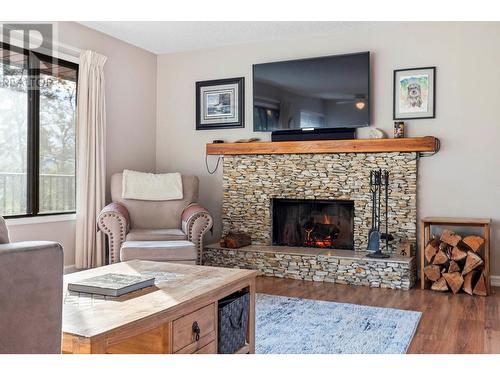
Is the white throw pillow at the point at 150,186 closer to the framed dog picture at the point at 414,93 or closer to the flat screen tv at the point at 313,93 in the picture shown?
the flat screen tv at the point at 313,93

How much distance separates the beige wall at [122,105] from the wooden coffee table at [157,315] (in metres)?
2.74

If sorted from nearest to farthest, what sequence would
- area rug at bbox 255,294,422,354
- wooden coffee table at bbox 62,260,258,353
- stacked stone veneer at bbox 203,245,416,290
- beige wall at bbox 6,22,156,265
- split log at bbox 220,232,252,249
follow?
wooden coffee table at bbox 62,260,258,353
area rug at bbox 255,294,422,354
stacked stone veneer at bbox 203,245,416,290
beige wall at bbox 6,22,156,265
split log at bbox 220,232,252,249

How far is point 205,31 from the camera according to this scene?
16.1 ft

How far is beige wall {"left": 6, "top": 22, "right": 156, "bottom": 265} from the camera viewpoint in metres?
4.61

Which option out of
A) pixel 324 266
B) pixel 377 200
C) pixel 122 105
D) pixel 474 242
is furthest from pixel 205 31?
pixel 474 242

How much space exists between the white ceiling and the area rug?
8.67 feet

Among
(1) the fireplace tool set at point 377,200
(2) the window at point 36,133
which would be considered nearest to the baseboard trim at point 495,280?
(1) the fireplace tool set at point 377,200

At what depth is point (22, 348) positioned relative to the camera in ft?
3.96

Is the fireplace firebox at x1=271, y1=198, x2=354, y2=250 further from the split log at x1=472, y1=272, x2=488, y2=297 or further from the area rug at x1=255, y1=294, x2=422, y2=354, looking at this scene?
the area rug at x1=255, y1=294, x2=422, y2=354

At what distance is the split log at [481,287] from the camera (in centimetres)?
390

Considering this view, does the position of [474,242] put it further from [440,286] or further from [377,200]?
[377,200]

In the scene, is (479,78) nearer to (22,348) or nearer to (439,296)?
(439,296)

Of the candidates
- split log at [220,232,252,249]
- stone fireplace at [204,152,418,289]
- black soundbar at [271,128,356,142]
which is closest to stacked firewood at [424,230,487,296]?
stone fireplace at [204,152,418,289]

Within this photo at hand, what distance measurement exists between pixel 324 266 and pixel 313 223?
73 centimetres
